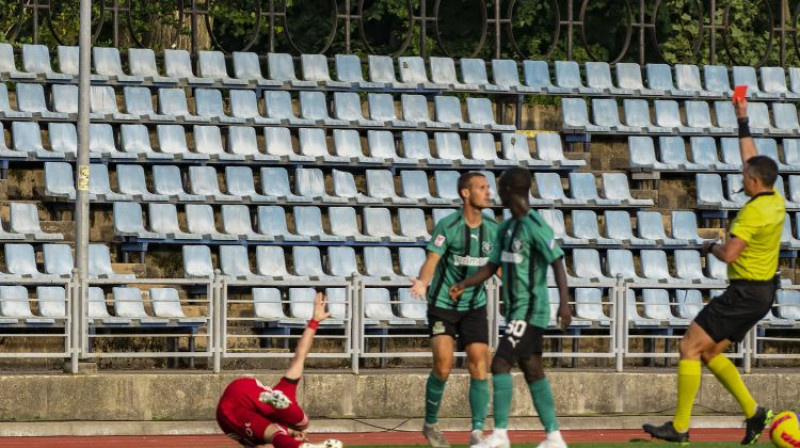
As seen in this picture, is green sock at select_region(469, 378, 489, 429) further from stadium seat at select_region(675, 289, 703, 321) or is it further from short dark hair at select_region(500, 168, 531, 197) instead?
stadium seat at select_region(675, 289, 703, 321)

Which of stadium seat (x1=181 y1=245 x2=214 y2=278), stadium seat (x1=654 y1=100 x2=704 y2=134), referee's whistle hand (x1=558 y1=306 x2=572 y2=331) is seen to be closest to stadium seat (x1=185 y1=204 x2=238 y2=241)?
stadium seat (x1=181 y1=245 x2=214 y2=278)

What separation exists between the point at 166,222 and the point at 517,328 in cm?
900

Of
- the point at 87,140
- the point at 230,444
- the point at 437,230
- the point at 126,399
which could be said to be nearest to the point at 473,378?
the point at 437,230

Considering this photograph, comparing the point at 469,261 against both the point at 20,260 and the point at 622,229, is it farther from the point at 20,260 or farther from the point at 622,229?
the point at 622,229

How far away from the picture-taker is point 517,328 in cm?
1188

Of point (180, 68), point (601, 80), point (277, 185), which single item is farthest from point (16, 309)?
point (601, 80)

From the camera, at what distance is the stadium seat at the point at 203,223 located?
795 inches

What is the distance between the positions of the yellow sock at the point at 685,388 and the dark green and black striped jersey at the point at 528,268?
1.28 m

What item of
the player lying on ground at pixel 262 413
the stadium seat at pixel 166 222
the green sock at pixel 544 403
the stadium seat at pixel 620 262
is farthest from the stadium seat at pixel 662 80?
the player lying on ground at pixel 262 413

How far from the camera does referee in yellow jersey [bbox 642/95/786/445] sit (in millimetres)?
12398

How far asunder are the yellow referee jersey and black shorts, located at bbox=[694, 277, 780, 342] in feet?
0.25

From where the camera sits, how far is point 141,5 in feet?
85.9

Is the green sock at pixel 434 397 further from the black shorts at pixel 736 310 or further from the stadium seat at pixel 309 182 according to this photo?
the stadium seat at pixel 309 182

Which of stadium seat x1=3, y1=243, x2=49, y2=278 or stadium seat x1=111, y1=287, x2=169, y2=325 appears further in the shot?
stadium seat x1=3, y1=243, x2=49, y2=278
